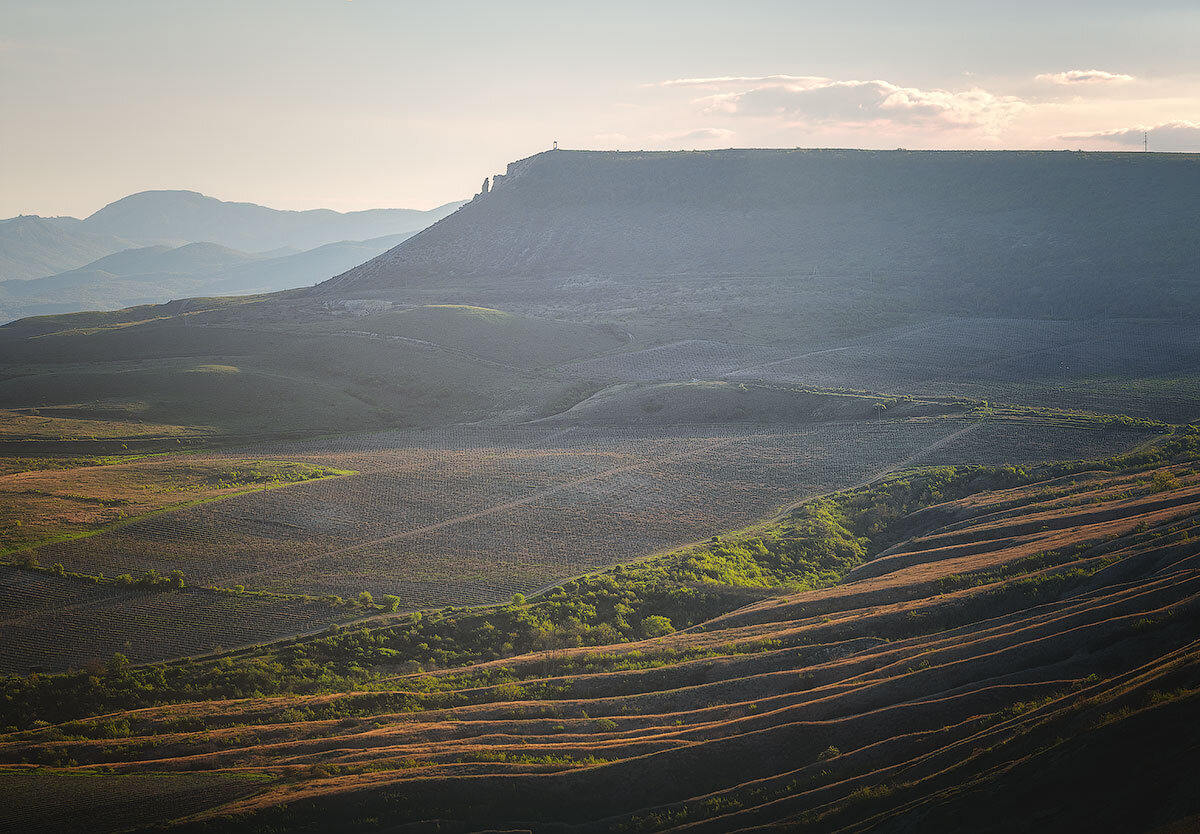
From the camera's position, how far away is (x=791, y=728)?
63.1ft

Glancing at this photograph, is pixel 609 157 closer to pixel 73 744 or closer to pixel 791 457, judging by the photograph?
pixel 791 457

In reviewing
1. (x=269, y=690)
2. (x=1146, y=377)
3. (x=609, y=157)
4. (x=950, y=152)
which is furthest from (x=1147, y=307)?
(x=269, y=690)

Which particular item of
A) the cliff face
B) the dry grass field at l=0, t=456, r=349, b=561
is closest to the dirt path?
the dry grass field at l=0, t=456, r=349, b=561

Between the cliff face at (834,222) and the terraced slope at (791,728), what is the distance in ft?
312

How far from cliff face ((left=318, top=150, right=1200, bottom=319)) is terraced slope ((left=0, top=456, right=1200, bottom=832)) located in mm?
94962

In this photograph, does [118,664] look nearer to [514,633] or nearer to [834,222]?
[514,633]

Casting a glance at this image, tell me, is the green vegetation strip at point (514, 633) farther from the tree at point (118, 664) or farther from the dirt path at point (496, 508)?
the dirt path at point (496, 508)

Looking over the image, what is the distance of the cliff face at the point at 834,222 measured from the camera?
384 feet

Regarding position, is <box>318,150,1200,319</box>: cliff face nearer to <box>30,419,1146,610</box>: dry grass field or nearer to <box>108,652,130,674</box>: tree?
<box>30,419,1146,610</box>: dry grass field

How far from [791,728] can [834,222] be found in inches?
5084

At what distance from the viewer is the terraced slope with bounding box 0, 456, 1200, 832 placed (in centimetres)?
1446

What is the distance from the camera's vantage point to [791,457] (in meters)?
52.5

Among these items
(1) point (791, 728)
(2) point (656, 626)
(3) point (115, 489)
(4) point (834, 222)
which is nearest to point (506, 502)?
(2) point (656, 626)

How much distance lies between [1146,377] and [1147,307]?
117 feet
